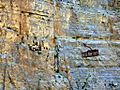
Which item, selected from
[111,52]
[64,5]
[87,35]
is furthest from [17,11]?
[111,52]

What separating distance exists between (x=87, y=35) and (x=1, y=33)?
1.34m

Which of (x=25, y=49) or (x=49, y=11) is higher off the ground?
(x=49, y=11)

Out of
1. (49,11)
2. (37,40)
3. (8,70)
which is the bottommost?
(8,70)

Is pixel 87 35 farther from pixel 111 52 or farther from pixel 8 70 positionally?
pixel 8 70

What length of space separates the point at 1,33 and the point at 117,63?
72.1 inches

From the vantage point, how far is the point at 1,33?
3896 millimetres

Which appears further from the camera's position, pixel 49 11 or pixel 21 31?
pixel 49 11

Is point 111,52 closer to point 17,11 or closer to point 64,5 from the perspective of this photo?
point 64,5

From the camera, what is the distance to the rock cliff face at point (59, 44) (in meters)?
3.93

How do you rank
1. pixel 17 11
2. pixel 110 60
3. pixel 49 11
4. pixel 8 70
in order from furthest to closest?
pixel 110 60 < pixel 49 11 < pixel 17 11 < pixel 8 70

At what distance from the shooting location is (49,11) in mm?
4379

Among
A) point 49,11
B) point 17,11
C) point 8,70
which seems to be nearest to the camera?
point 8,70

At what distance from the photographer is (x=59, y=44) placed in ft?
14.5

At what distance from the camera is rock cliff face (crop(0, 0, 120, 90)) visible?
3.93 m
